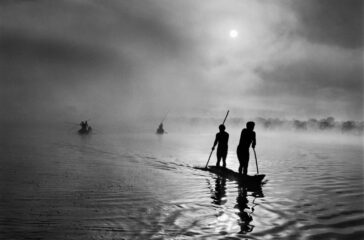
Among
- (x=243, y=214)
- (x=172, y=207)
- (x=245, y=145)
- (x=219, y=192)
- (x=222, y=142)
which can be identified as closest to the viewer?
(x=243, y=214)

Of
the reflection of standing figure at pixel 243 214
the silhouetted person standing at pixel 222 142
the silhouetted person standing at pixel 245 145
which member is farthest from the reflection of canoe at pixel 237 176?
the reflection of standing figure at pixel 243 214

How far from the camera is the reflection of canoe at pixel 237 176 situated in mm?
13022

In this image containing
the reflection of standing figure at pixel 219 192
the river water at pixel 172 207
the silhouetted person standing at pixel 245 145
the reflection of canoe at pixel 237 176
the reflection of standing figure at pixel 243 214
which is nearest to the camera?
the river water at pixel 172 207

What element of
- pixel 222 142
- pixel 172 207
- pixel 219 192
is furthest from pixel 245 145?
pixel 172 207

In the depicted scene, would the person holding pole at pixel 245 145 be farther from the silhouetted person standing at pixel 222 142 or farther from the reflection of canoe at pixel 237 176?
the silhouetted person standing at pixel 222 142

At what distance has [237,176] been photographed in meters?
14.2

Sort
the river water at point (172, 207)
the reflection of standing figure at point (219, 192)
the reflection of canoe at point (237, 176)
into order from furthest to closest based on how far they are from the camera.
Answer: the reflection of canoe at point (237, 176), the reflection of standing figure at point (219, 192), the river water at point (172, 207)

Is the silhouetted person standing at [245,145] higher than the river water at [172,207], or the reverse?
the silhouetted person standing at [245,145]

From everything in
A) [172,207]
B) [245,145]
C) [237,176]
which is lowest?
[172,207]

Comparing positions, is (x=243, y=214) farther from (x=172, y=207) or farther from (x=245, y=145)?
(x=245, y=145)

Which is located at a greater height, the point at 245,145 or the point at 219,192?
the point at 245,145

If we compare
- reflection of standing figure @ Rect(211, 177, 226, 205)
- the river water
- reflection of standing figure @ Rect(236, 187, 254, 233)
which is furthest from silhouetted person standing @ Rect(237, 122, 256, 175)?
reflection of standing figure @ Rect(236, 187, 254, 233)

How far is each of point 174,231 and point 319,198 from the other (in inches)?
257

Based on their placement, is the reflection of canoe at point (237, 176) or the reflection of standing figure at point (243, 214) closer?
the reflection of standing figure at point (243, 214)
